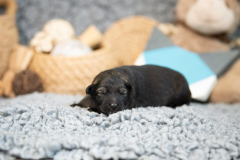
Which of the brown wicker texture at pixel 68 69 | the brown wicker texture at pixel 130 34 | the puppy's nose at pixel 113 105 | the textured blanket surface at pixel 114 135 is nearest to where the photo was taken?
the textured blanket surface at pixel 114 135

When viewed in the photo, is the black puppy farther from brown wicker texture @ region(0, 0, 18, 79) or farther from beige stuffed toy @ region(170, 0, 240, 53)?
brown wicker texture @ region(0, 0, 18, 79)

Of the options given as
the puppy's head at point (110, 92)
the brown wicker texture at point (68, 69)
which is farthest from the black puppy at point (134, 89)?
the brown wicker texture at point (68, 69)

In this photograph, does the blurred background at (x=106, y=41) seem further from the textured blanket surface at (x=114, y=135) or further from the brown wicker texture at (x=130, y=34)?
A: the textured blanket surface at (x=114, y=135)

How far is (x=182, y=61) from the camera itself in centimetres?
279

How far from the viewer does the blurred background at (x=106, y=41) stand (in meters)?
2.64

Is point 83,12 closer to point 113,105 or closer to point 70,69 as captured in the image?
point 70,69

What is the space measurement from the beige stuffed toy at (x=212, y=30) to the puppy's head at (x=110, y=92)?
56.0 inches

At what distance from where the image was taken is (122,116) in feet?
5.03

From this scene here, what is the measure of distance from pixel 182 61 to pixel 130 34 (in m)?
0.98

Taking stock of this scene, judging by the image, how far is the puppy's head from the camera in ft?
5.47

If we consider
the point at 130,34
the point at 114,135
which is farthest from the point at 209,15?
the point at 114,135

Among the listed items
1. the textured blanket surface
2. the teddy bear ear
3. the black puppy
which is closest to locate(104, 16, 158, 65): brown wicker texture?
the teddy bear ear

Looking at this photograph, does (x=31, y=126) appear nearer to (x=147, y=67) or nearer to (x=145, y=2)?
(x=147, y=67)

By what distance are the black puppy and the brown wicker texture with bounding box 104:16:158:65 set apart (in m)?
1.22
